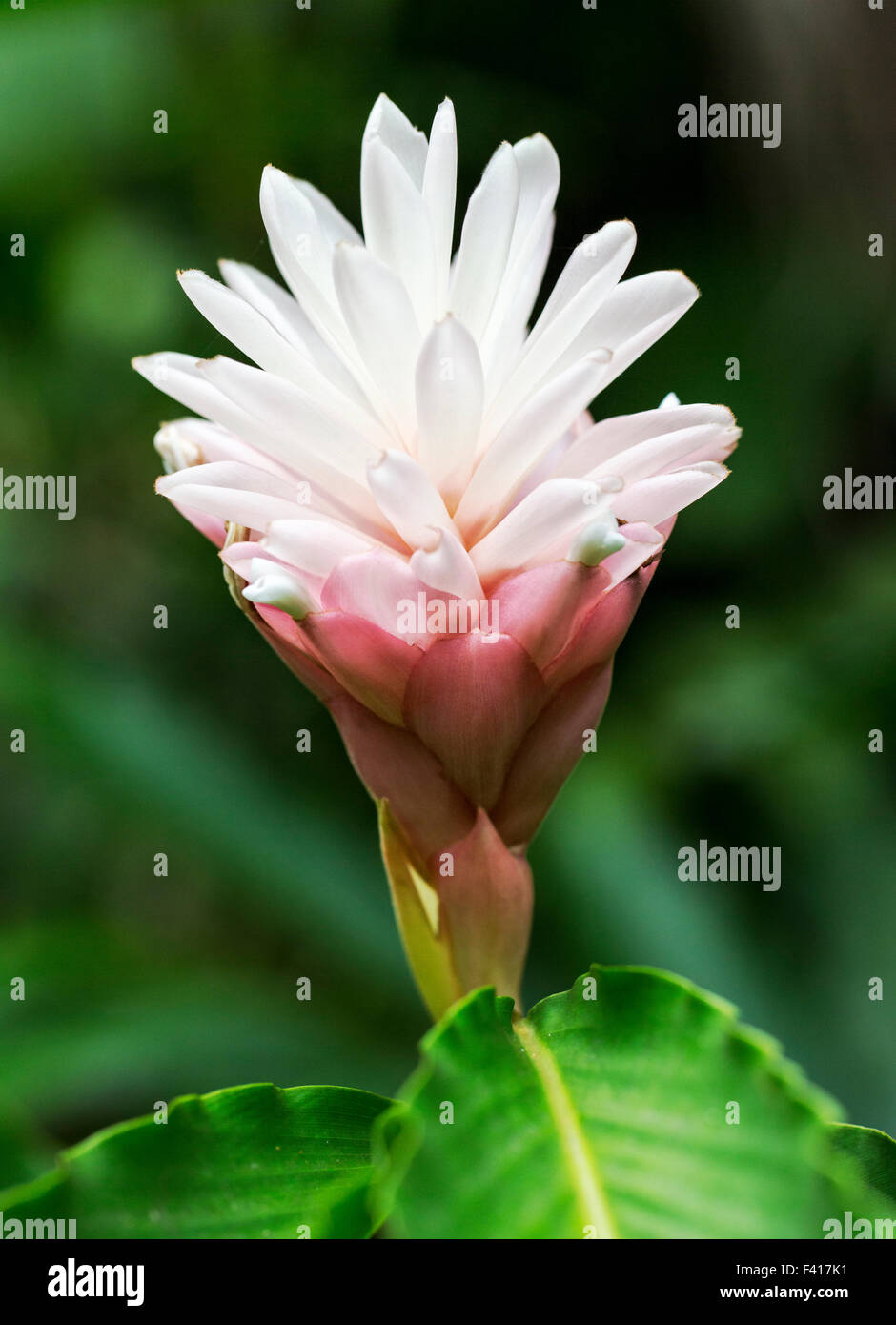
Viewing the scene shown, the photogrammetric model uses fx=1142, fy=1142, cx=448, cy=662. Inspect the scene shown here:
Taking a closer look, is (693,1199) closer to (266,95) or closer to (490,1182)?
(490,1182)

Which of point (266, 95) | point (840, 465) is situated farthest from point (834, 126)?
point (266, 95)

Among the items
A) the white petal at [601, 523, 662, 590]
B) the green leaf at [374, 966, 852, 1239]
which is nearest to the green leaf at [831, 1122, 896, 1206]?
the green leaf at [374, 966, 852, 1239]

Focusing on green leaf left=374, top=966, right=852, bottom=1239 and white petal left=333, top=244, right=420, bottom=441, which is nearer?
green leaf left=374, top=966, right=852, bottom=1239

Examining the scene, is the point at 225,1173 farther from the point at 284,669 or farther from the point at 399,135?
the point at 284,669

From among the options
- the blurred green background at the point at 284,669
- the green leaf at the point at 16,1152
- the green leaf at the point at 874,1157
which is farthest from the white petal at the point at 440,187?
the blurred green background at the point at 284,669

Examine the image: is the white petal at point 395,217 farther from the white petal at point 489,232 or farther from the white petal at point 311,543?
the white petal at point 311,543

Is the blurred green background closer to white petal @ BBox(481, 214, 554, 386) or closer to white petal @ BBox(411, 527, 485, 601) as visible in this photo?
white petal @ BBox(481, 214, 554, 386)

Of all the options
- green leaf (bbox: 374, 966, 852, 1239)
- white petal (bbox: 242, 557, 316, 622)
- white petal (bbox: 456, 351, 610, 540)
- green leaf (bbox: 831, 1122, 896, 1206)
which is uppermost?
white petal (bbox: 456, 351, 610, 540)
